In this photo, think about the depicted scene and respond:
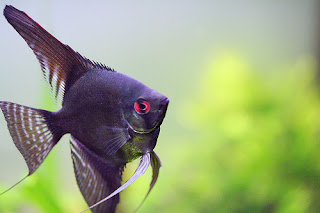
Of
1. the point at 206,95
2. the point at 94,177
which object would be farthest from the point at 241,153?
the point at 94,177

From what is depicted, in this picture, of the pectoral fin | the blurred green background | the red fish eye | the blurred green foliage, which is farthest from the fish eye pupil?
the blurred green foliage

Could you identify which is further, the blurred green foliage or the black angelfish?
the blurred green foliage

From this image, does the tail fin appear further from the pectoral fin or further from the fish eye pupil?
the fish eye pupil

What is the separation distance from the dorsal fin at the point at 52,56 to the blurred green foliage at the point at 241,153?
36.5 inches

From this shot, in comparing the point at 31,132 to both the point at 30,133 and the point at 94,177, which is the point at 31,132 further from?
the point at 94,177

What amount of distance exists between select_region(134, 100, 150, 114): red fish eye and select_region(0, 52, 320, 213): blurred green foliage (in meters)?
0.96

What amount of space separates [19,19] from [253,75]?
4.46ft

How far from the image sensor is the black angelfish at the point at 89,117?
1.49 feet

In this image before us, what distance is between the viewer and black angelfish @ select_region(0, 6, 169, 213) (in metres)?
0.45

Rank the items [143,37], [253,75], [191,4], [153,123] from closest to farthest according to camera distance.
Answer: [153,123]
[253,75]
[143,37]
[191,4]

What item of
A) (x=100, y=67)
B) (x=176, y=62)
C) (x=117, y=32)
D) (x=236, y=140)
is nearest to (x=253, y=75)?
(x=236, y=140)

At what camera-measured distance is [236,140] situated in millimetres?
1514

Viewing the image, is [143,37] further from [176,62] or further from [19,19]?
[19,19]

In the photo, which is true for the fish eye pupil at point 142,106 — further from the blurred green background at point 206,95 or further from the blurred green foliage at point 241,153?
the blurred green foliage at point 241,153
